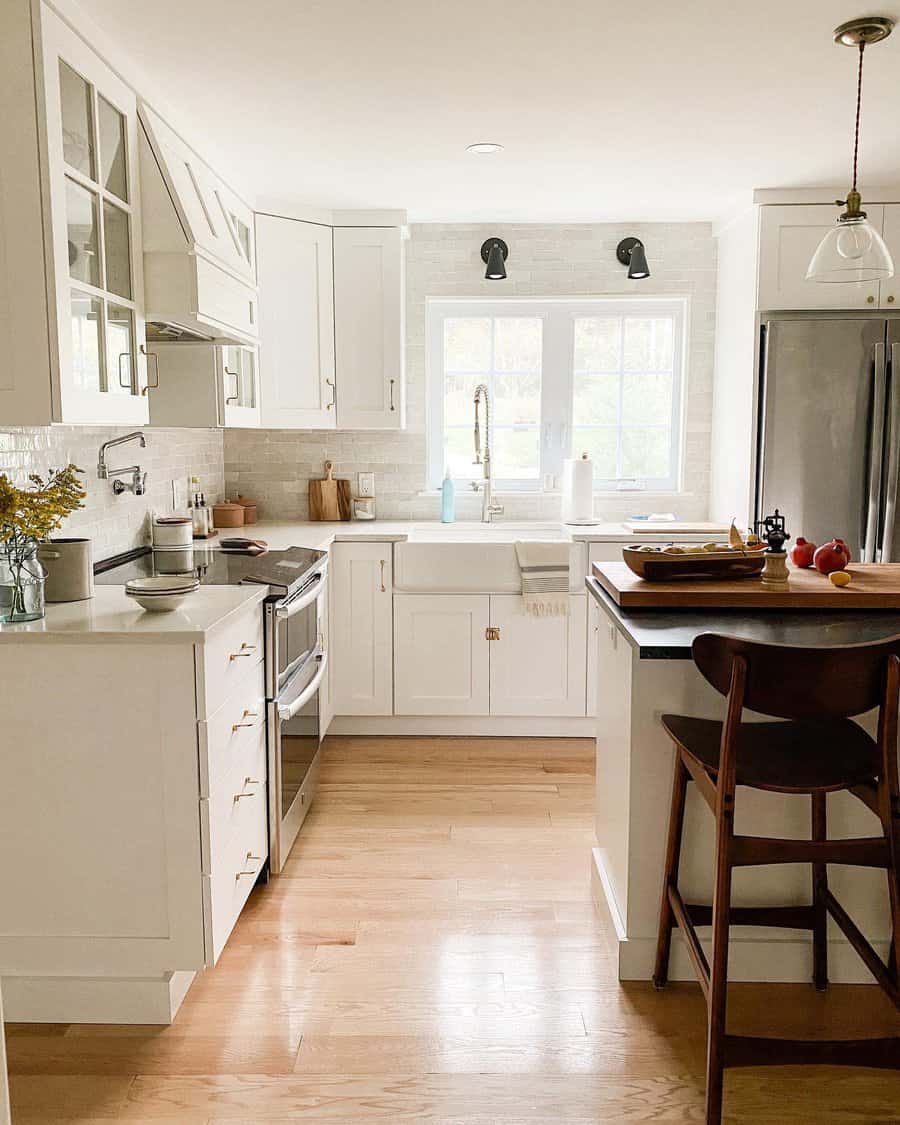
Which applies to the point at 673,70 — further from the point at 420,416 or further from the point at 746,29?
the point at 420,416

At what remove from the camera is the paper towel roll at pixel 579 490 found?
4.59 m

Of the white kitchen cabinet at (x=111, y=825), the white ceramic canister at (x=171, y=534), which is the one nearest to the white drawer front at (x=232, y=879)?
the white kitchen cabinet at (x=111, y=825)

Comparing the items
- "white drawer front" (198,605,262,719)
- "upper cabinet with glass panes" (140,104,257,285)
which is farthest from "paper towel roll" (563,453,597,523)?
"white drawer front" (198,605,262,719)

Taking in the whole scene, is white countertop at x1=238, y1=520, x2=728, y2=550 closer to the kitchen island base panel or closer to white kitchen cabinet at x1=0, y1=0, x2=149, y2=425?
white kitchen cabinet at x1=0, y1=0, x2=149, y2=425

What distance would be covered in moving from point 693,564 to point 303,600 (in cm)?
131

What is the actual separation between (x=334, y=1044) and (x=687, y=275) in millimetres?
3932

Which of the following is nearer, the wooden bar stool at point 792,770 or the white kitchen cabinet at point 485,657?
the wooden bar stool at point 792,770

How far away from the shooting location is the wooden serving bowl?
2.54 meters

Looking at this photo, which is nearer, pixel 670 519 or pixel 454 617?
pixel 454 617

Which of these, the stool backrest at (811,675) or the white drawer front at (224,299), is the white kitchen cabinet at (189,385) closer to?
the white drawer front at (224,299)

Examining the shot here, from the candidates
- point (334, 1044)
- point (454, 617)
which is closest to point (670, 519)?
point (454, 617)

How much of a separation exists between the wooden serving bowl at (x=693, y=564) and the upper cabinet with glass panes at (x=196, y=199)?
1.56 m

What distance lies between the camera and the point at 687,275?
4719 mm

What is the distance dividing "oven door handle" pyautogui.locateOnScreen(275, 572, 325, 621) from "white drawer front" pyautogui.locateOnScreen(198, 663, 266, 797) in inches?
6.9
